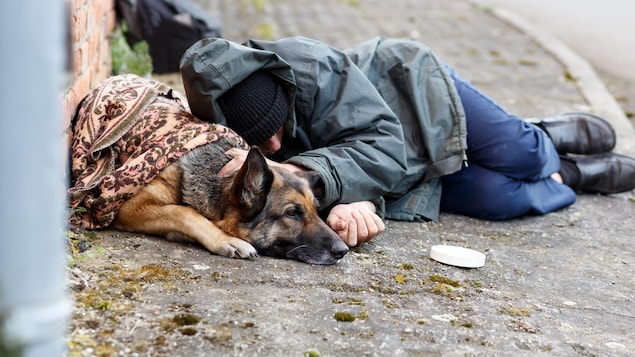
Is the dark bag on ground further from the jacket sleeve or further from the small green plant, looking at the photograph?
the jacket sleeve

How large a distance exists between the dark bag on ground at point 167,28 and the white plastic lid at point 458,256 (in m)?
4.09

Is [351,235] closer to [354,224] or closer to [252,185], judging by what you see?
[354,224]

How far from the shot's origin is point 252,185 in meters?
3.78

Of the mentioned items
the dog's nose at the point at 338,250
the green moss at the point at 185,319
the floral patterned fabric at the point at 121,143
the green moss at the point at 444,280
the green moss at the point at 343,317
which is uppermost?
the floral patterned fabric at the point at 121,143

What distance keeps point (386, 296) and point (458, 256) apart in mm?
687

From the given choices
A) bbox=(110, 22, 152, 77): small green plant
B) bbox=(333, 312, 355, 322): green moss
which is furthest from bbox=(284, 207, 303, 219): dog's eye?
bbox=(110, 22, 152, 77): small green plant

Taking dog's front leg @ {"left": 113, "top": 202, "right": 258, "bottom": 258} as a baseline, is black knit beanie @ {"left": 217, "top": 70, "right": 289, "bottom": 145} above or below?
above

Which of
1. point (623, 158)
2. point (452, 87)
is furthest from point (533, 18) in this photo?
point (452, 87)

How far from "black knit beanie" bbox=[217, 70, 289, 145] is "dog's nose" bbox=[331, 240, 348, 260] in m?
0.71

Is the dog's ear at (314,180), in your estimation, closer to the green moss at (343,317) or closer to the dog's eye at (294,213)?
the dog's eye at (294,213)

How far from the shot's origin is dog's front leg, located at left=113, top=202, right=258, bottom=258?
148 inches

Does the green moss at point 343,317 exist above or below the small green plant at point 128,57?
below

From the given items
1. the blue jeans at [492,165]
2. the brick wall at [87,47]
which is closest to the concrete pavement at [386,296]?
the blue jeans at [492,165]

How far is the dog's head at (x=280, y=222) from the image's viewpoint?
149 inches
